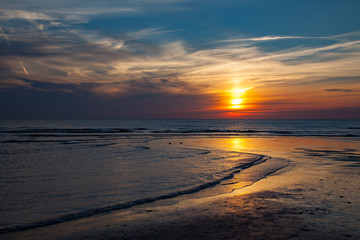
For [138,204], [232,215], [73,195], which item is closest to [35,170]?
[73,195]

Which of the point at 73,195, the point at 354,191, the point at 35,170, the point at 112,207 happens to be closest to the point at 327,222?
the point at 354,191

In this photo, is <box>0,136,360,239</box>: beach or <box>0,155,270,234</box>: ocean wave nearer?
<box>0,136,360,239</box>: beach

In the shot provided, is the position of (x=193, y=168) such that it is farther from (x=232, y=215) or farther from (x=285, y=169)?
(x=232, y=215)

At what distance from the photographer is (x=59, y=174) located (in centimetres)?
1345

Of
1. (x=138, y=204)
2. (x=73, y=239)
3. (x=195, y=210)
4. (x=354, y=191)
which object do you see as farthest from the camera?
(x=354, y=191)

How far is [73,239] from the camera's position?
610 cm

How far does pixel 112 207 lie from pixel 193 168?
7.92m

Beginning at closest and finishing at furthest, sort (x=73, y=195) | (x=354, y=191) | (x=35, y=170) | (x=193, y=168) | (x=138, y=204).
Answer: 1. (x=138, y=204)
2. (x=73, y=195)
3. (x=354, y=191)
4. (x=35, y=170)
5. (x=193, y=168)

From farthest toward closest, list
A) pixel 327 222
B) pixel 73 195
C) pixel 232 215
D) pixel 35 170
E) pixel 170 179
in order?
pixel 35 170, pixel 170 179, pixel 73 195, pixel 232 215, pixel 327 222

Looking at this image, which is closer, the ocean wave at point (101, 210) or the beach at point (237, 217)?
the beach at point (237, 217)

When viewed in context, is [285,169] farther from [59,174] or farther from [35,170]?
[35,170]

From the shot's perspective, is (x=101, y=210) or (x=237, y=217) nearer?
(x=237, y=217)

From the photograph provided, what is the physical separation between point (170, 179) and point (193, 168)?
11.0 ft

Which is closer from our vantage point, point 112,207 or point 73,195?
point 112,207
